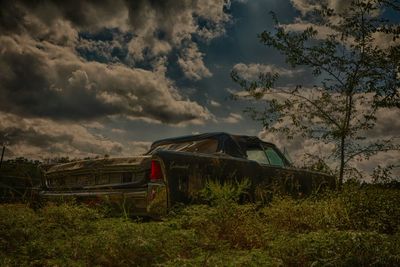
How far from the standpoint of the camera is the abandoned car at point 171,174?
4391mm

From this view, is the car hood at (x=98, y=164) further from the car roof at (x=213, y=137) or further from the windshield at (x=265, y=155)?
the windshield at (x=265, y=155)

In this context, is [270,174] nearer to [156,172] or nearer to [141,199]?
[156,172]

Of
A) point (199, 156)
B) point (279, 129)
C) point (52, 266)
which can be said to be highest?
point (279, 129)

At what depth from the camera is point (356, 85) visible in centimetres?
1162

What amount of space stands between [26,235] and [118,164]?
124 centimetres

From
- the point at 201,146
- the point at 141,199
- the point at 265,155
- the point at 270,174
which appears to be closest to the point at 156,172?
the point at 141,199

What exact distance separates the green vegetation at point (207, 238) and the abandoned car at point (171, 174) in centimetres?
25

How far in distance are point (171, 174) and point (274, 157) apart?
263 centimetres

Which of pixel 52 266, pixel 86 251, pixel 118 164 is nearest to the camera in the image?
pixel 52 266

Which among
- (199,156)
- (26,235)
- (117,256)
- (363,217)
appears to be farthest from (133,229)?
(363,217)

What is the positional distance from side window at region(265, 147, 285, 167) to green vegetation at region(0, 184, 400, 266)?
1.70 metres

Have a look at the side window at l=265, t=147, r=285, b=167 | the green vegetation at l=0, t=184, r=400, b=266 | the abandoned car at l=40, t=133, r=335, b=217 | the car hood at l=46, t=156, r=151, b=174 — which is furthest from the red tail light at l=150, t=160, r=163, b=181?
the side window at l=265, t=147, r=285, b=167

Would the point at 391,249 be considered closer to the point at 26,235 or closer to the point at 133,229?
the point at 133,229

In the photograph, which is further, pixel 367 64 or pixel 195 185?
pixel 367 64
